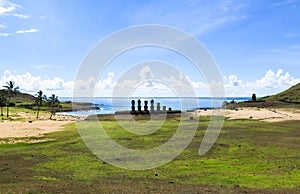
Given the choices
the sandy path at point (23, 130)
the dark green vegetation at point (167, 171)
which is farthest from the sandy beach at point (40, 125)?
the dark green vegetation at point (167, 171)

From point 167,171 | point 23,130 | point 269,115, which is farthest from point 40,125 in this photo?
point 269,115

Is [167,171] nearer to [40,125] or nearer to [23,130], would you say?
[23,130]

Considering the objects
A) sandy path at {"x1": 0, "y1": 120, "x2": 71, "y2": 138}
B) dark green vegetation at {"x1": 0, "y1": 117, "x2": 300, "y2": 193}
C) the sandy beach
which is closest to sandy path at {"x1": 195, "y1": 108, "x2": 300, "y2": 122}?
the sandy beach

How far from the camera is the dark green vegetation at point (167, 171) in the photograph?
21875 mm

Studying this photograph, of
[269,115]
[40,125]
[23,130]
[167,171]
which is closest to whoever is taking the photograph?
[167,171]

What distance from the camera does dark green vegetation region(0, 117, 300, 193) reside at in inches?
861

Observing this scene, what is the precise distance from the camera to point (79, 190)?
21.2 m

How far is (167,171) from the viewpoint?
27969 mm

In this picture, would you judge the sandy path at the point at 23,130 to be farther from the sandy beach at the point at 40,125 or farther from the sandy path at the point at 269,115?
the sandy path at the point at 269,115

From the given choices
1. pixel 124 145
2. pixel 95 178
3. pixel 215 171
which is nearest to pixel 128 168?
pixel 95 178

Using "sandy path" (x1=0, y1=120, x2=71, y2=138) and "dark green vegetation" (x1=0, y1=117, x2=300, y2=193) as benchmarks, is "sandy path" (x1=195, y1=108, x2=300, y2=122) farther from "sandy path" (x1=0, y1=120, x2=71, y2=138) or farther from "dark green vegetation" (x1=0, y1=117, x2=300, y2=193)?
"sandy path" (x1=0, y1=120, x2=71, y2=138)

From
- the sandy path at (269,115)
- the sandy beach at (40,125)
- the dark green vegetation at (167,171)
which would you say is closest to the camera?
the dark green vegetation at (167,171)

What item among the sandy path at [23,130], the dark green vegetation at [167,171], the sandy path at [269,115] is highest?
the sandy path at [269,115]

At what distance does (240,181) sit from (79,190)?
12.6 m
